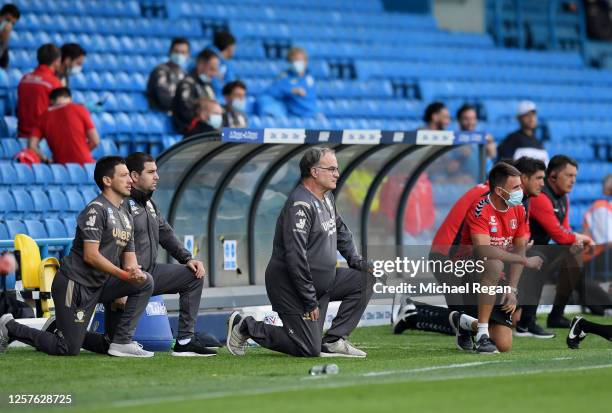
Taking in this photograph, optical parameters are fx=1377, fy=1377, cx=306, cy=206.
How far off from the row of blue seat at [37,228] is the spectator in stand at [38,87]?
1868 millimetres

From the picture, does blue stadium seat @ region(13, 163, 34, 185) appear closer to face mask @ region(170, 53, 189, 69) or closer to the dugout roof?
the dugout roof

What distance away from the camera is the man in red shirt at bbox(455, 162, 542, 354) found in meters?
11.3

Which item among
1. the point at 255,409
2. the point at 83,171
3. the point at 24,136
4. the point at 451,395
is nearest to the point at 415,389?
the point at 451,395

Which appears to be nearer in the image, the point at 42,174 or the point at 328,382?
the point at 328,382

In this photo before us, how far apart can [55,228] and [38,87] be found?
2.24 meters

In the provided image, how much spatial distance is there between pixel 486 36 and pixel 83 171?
12.7 metres

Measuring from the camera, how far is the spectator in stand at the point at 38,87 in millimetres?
15625

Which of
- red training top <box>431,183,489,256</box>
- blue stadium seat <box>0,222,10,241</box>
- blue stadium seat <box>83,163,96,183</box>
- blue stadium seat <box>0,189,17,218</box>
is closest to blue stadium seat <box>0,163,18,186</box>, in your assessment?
blue stadium seat <box>0,189,17,218</box>

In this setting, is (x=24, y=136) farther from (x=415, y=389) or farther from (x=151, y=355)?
(x=415, y=389)

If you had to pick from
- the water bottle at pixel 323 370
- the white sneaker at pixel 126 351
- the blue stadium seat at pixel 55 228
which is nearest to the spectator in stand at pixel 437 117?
the blue stadium seat at pixel 55 228

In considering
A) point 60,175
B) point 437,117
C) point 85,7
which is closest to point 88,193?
point 60,175

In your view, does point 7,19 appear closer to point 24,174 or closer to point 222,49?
point 24,174

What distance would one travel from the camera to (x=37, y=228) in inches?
550

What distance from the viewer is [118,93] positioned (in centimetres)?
1820
